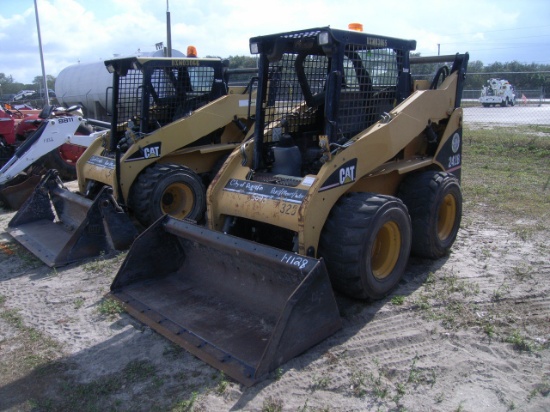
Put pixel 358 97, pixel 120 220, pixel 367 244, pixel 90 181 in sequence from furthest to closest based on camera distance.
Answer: pixel 90 181, pixel 120 220, pixel 358 97, pixel 367 244

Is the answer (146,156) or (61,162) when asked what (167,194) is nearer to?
(146,156)

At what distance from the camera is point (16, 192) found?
339 inches

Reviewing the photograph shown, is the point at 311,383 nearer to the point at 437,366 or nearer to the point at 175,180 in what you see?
the point at 437,366

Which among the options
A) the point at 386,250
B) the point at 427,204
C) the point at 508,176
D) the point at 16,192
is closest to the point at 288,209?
the point at 386,250

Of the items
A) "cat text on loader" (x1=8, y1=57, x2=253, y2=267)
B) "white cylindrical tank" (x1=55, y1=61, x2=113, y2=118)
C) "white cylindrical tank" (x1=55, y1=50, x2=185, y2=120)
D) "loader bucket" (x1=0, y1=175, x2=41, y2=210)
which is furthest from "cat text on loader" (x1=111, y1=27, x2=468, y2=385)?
"white cylindrical tank" (x1=55, y1=61, x2=113, y2=118)

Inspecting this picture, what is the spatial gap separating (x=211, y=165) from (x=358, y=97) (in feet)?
10.8

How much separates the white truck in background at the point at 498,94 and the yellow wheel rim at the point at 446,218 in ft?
93.6

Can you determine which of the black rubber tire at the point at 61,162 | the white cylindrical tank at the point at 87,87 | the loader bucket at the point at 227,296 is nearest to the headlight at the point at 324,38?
the loader bucket at the point at 227,296

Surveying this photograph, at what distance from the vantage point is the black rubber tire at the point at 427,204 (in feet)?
16.9

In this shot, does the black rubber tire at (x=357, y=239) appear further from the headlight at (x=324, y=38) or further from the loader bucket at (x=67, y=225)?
the loader bucket at (x=67, y=225)

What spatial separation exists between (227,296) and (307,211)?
105cm

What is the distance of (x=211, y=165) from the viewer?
7.60 metres

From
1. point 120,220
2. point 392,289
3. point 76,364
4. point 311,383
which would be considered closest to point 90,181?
point 120,220

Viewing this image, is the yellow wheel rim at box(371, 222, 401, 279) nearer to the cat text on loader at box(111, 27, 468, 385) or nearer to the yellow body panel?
the cat text on loader at box(111, 27, 468, 385)
